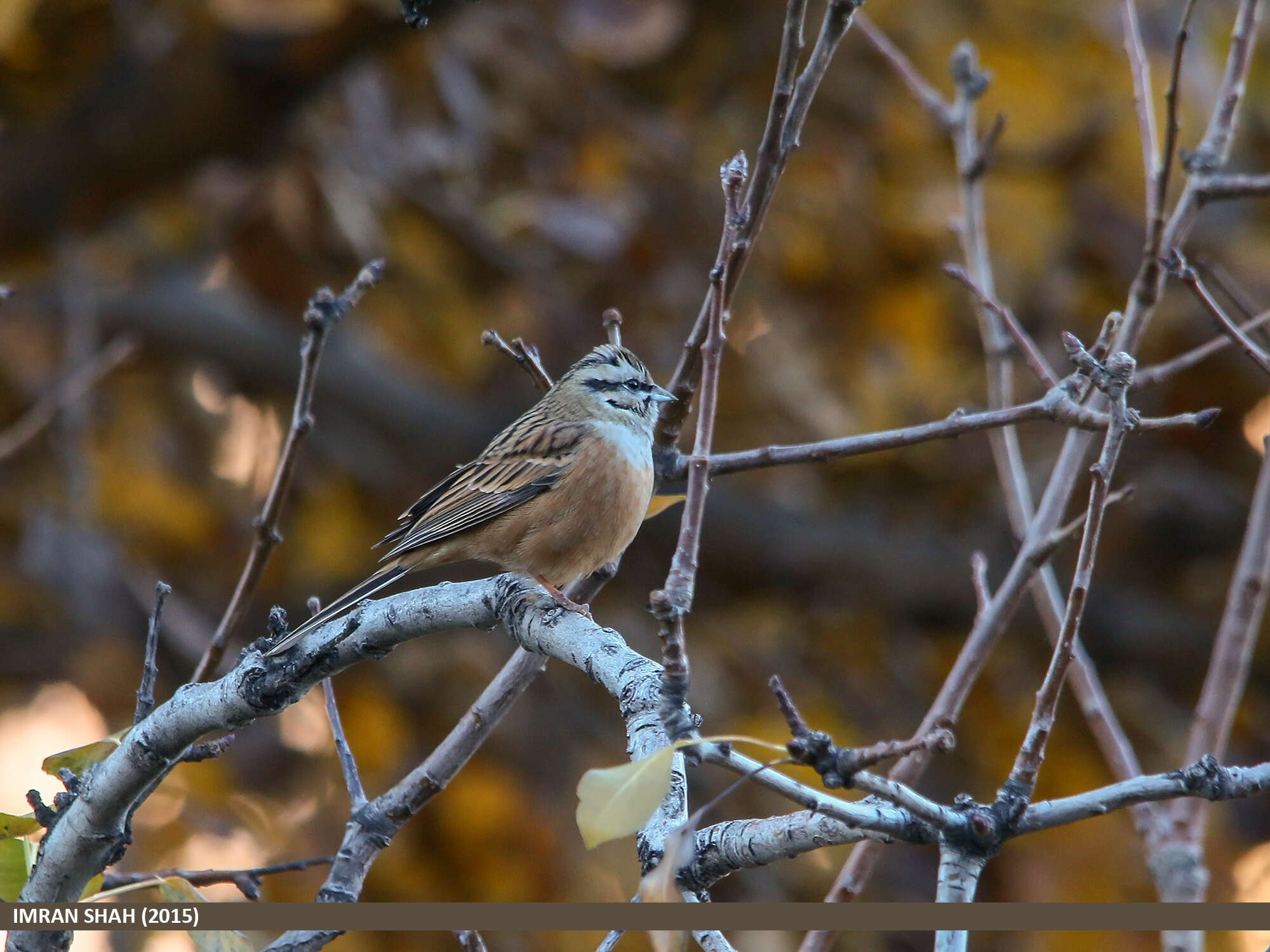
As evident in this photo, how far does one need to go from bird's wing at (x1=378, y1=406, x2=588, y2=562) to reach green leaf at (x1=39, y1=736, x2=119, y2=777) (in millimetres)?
1275

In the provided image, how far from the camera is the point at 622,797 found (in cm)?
156

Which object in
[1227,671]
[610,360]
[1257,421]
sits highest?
[1257,421]

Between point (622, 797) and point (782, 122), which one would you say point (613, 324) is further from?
point (622, 797)

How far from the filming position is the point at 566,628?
240cm

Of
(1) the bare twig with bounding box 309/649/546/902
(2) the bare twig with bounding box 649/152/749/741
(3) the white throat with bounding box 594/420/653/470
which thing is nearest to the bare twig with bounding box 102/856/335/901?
(1) the bare twig with bounding box 309/649/546/902

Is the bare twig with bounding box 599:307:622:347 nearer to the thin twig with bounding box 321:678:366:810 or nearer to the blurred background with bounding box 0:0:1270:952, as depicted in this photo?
the thin twig with bounding box 321:678:366:810

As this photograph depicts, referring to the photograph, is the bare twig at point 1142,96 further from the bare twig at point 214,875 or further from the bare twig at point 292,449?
the bare twig at point 214,875

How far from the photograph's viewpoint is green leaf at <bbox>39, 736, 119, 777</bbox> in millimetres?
2383

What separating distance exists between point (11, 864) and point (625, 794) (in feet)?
3.91

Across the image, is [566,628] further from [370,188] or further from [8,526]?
[8,526]

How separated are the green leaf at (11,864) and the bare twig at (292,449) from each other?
1.79 feet

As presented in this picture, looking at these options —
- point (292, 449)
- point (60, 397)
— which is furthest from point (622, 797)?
point (60, 397)

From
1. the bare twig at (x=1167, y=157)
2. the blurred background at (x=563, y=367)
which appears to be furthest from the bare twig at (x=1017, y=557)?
the blurred background at (x=563, y=367)

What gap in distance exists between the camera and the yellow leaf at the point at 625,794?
5.03 feet
